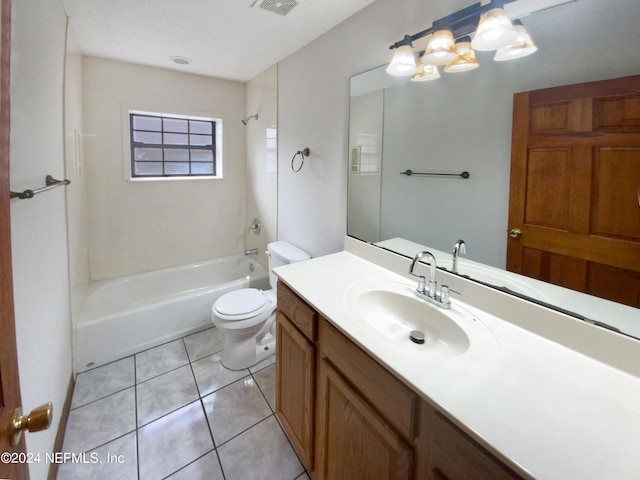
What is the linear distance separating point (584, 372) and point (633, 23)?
96 cm

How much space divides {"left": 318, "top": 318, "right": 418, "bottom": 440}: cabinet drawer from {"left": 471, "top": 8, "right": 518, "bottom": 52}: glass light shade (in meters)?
1.15

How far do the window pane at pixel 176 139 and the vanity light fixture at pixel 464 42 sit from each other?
7.98 feet

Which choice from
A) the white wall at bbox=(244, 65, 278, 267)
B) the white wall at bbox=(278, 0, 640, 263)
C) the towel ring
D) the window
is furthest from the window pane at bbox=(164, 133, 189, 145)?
the towel ring

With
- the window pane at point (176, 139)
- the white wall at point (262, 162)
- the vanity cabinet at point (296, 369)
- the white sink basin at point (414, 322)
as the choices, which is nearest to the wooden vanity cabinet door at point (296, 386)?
the vanity cabinet at point (296, 369)

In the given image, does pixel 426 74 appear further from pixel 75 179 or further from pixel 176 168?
pixel 176 168

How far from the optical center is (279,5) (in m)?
1.66

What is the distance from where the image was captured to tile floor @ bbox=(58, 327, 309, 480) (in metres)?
1.46

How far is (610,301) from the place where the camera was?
0.92m

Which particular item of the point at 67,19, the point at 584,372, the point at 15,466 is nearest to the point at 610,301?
the point at 584,372

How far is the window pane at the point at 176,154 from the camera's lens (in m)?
3.11

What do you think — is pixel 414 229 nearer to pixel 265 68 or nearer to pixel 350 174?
pixel 350 174

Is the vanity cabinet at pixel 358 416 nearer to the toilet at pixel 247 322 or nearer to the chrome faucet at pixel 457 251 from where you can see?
the chrome faucet at pixel 457 251

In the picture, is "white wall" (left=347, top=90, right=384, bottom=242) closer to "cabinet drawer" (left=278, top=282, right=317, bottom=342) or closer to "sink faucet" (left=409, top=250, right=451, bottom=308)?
"sink faucet" (left=409, top=250, right=451, bottom=308)

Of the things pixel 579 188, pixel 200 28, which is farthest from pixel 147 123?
pixel 579 188
